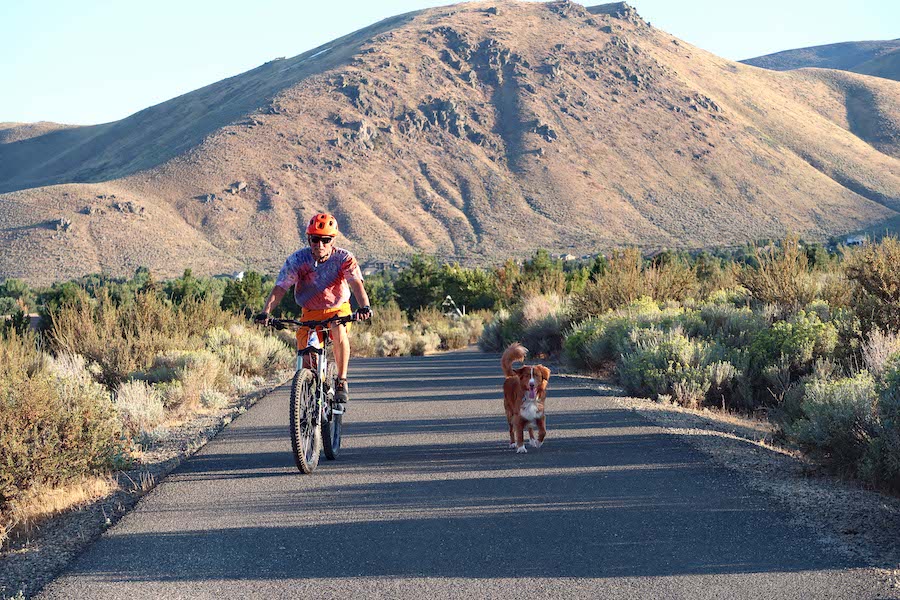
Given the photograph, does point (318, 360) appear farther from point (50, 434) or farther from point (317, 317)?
point (50, 434)

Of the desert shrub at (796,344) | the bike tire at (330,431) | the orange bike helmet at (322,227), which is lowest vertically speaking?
the desert shrub at (796,344)

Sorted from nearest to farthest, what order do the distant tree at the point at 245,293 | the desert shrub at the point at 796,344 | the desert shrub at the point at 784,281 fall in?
the desert shrub at the point at 796,344 < the desert shrub at the point at 784,281 < the distant tree at the point at 245,293

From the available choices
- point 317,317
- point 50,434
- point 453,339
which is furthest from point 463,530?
point 453,339

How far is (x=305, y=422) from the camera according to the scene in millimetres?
8875

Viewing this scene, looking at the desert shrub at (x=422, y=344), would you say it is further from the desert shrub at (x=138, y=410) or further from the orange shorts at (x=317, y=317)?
the orange shorts at (x=317, y=317)

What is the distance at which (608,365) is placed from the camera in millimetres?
18297

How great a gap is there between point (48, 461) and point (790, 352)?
9.56 m

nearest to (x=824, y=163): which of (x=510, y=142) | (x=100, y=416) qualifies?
(x=510, y=142)

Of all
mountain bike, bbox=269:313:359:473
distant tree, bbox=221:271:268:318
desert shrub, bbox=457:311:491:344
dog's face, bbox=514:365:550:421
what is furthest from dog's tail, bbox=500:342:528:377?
distant tree, bbox=221:271:268:318

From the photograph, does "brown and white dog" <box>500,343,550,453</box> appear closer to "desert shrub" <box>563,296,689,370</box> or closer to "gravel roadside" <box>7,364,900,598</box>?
"gravel roadside" <box>7,364,900,598</box>

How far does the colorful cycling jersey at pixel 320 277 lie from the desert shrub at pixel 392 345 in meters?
23.9

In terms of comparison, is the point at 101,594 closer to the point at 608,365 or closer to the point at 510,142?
the point at 608,365

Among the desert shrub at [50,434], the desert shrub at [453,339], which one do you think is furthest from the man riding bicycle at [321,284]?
the desert shrub at [453,339]

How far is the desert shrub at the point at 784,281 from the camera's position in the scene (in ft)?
59.0
